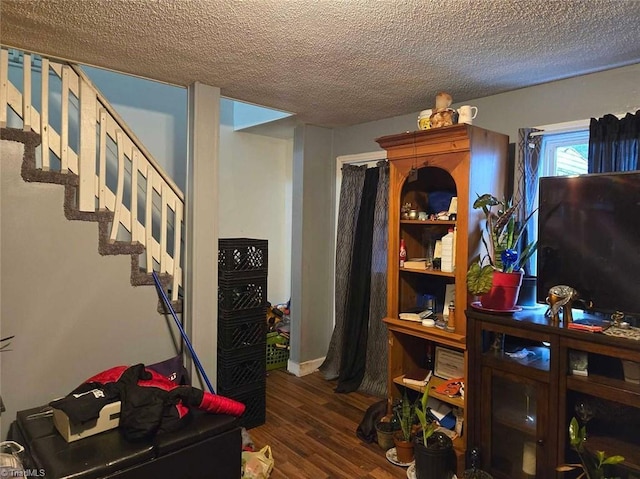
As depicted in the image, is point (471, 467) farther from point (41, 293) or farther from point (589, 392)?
point (41, 293)

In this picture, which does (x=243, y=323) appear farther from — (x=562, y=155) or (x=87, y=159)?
(x=562, y=155)

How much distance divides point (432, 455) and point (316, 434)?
900 millimetres

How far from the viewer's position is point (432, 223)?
105 inches

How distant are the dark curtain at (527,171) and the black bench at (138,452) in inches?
78.8

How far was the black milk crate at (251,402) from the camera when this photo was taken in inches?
114

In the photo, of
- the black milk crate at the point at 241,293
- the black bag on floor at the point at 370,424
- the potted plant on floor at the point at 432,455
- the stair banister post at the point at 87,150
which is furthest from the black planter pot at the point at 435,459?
the stair banister post at the point at 87,150

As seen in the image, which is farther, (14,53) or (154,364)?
(14,53)

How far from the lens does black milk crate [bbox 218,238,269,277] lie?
2.88 metres

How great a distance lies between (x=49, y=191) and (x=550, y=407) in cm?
283

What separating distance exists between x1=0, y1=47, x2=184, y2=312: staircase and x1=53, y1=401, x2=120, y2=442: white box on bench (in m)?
0.85

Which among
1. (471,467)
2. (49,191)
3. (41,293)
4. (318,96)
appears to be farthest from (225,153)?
(471,467)

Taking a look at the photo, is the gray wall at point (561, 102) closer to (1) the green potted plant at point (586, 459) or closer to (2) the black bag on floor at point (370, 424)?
(1) the green potted plant at point (586, 459)

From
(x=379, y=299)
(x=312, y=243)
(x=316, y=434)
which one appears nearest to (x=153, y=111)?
(x=312, y=243)

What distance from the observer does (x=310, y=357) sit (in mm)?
3947
